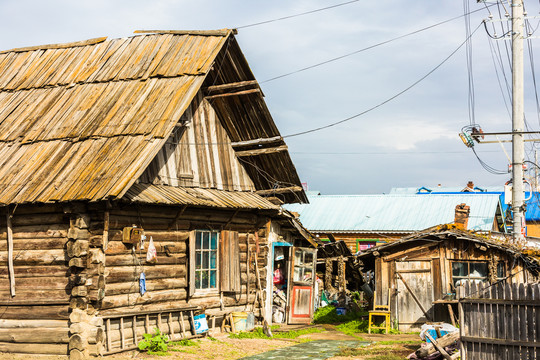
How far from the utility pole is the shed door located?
3509 millimetres

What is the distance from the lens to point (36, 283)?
14375mm

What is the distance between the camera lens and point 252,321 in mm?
18406

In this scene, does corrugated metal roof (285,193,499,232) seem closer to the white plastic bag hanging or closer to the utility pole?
the utility pole

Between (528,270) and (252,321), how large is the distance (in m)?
8.55

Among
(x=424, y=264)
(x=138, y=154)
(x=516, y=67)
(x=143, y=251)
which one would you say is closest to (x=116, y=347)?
(x=143, y=251)


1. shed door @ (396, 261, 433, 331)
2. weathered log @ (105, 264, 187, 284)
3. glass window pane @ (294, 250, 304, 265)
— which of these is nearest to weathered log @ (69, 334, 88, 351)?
weathered log @ (105, 264, 187, 284)

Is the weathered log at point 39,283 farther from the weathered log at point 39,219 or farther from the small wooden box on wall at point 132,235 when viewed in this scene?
the small wooden box on wall at point 132,235

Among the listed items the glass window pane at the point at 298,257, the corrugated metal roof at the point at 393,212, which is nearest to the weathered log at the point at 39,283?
the glass window pane at the point at 298,257

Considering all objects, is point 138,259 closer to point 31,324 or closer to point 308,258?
point 31,324

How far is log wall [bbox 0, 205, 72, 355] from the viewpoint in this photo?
46.0ft

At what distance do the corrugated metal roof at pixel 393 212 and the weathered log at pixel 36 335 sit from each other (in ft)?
75.8

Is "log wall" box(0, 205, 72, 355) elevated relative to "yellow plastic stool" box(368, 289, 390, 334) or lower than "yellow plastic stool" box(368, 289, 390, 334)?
elevated

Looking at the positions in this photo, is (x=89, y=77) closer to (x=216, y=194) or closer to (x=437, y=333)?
(x=216, y=194)

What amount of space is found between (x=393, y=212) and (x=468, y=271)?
1598 centimetres
